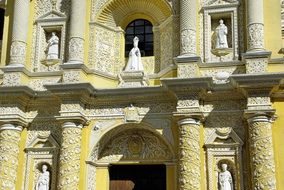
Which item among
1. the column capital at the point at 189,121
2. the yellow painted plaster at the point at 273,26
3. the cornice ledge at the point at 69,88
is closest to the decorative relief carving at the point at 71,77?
the cornice ledge at the point at 69,88

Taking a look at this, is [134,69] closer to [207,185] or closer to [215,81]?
[215,81]

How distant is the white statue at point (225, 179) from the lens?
12805 millimetres

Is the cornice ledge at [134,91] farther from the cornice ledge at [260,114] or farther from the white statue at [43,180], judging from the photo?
the white statue at [43,180]

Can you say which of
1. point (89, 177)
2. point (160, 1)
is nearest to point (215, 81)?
point (160, 1)

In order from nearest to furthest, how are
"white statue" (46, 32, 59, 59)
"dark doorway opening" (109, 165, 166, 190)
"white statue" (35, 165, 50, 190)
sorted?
"white statue" (35, 165, 50, 190), "dark doorway opening" (109, 165, 166, 190), "white statue" (46, 32, 59, 59)

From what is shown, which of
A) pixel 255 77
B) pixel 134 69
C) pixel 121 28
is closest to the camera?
pixel 255 77

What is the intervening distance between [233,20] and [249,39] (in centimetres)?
94

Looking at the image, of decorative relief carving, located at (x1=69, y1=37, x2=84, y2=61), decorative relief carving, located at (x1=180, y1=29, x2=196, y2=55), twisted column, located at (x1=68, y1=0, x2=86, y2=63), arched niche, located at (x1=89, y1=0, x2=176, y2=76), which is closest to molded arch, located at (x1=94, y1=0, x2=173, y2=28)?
arched niche, located at (x1=89, y1=0, x2=176, y2=76)

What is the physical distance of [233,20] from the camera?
14.1 meters

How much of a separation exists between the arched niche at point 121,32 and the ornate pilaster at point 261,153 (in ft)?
10.7

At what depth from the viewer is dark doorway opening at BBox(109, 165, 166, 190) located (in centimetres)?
1424

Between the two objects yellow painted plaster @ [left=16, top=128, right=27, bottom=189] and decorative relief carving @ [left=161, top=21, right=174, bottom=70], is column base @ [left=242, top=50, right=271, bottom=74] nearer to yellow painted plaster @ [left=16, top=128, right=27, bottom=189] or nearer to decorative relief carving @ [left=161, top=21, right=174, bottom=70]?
decorative relief carving @ [left=161, top=21, right=174, bottom=70]

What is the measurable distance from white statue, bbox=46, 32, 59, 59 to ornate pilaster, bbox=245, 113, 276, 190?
600 centimetres

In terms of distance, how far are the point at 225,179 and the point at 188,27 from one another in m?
4.20
